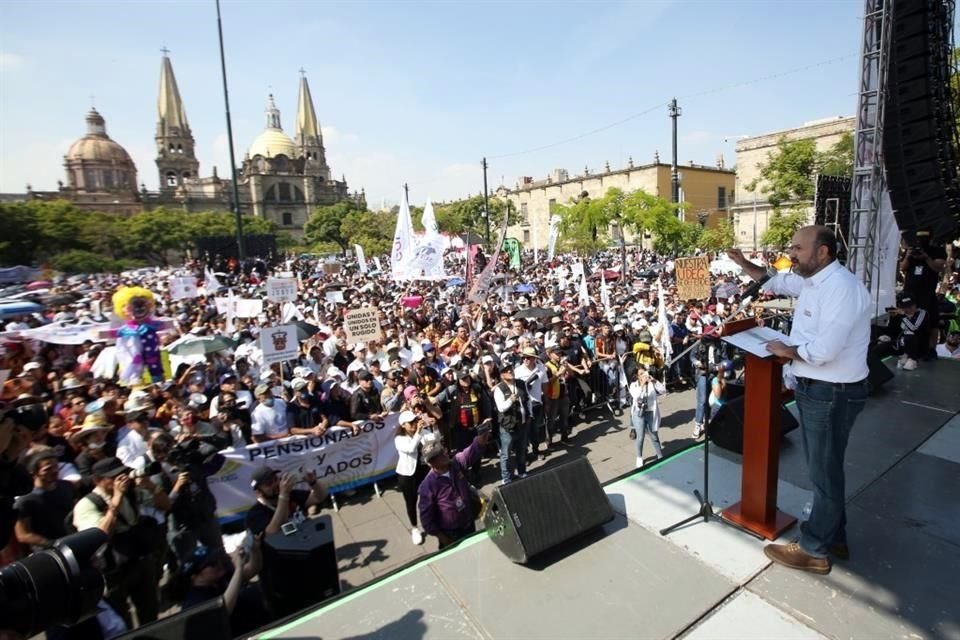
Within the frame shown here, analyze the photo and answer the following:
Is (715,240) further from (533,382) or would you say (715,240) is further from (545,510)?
(545,510)

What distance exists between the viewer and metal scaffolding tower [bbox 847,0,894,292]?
7.12 metres

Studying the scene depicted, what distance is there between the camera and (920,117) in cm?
785

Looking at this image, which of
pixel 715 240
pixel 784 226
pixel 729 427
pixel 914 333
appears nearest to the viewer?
pixel 729 427

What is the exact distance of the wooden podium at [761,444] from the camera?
2.91 meters

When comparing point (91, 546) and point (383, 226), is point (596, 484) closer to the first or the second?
point (91, 546)

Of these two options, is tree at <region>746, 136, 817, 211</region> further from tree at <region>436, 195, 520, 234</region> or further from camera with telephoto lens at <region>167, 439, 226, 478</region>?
tree at <region>436, 195, 520, 234</region>

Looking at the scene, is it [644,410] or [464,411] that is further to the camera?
[464,411]

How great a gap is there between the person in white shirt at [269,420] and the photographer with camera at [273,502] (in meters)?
2.37

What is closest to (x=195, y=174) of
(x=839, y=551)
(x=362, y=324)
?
(x=362, y=324)

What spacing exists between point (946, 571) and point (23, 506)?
649 cm

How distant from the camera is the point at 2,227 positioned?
48656 millimetres

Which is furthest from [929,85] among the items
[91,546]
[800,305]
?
[91,546]

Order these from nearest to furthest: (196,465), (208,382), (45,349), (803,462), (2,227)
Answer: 1. (803,462)
2. (196,465)
3. (208,382)
4. (45,349)
5. (2,227)

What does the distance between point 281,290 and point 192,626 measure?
40.0 ft
